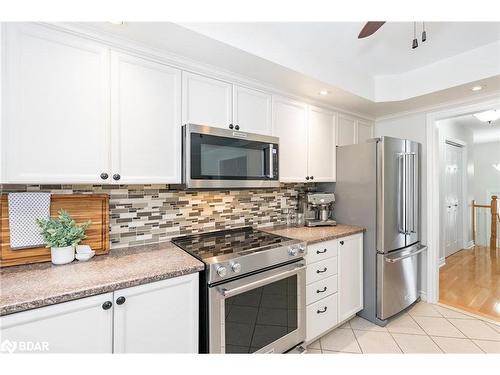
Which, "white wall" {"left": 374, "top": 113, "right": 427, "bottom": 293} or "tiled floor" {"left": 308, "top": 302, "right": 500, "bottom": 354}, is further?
"white wall" {"left": 374, "top": 113, "right": 427, "bottom": 293}

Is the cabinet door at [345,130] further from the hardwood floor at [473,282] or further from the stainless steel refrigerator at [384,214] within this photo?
the hardwood floor at [473,282]

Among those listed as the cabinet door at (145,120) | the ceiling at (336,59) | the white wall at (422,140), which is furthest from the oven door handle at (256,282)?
the white wall at (422,140)

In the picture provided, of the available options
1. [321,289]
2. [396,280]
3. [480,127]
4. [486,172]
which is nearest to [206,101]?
[321,289]

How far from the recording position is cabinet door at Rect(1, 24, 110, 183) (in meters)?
1.20

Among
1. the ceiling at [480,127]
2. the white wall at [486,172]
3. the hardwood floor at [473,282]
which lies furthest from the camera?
the white wall at [486,172]

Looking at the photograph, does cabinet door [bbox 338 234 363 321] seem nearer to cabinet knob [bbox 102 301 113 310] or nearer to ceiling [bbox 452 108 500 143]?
cabinet knob [bbox 102 301 113 310]

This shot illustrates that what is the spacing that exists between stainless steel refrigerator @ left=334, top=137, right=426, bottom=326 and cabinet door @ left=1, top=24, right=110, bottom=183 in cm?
226

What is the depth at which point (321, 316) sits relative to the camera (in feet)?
6.76

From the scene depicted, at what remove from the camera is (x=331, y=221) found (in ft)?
8.47

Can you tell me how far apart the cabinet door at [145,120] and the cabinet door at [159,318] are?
2.24 ft

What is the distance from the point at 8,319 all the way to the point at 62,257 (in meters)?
0.46

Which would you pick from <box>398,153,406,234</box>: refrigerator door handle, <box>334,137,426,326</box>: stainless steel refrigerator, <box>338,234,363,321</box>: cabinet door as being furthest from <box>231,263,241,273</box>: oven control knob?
<box>398,153,406,234</box>: refrigerator door handle

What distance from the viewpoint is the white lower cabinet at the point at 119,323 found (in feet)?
3.28

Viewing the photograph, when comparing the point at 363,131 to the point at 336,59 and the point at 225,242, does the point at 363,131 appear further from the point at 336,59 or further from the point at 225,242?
the point at 225,242
